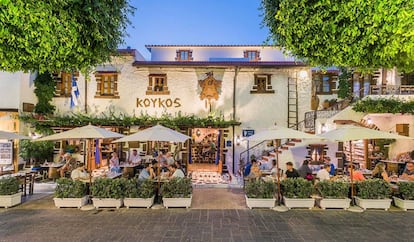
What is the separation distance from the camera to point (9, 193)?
6906 mm

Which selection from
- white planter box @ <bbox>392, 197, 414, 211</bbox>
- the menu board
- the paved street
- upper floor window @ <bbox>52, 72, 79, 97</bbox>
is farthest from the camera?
upper floor window @ <bbox>52, 72, 79, 97</bbox>

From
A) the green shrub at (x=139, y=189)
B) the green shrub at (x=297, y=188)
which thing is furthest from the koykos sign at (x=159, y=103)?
the green shrub at (x=297, y=188)

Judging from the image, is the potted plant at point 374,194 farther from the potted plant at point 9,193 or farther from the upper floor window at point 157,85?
the upper floor window at point 157,85

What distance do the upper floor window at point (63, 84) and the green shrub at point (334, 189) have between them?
14587mm

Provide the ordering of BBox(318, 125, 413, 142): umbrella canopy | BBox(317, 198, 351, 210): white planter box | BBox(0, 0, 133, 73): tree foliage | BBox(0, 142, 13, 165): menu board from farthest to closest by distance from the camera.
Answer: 1. BBox(0, 142, 13, 165): menu board
2. BBox(318, 125, 413, 142): umbrella canopy
3. BBox(317, 198, 351, 210): white planter box
4. BBox(0, 0, 133, 73): tree foliage

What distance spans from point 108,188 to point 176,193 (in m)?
2.06

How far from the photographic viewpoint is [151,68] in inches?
553

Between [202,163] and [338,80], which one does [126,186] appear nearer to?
[202,163]

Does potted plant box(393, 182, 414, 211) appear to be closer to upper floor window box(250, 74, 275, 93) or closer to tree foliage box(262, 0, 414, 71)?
tree foliage box(262, 0, 414, 71)

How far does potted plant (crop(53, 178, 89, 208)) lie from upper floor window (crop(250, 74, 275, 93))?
34.0 feet

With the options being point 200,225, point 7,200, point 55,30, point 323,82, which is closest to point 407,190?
point 200,225

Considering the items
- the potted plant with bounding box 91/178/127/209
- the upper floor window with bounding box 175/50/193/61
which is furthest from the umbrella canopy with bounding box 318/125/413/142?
the upper floor window with bounding box 175/50/193/61

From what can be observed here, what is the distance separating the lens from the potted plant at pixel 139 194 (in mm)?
6844

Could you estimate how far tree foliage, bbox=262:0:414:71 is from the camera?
13.2ft
